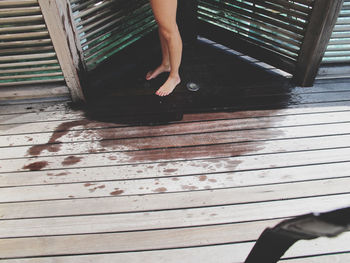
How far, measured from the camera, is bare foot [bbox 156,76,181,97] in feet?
7.73

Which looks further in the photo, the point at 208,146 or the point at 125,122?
the point at 125,122

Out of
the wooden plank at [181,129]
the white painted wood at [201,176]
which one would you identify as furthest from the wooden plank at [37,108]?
the white painted wood at [201,176]

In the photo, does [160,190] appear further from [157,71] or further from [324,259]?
[157,71]

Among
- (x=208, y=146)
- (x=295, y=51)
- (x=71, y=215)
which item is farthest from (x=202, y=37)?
(x=71, y=215)

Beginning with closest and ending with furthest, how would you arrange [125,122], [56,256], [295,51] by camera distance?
[56,256], [125,122], [295,51]

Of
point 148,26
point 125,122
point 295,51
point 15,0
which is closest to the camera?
point 15,0

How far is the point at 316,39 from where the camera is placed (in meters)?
2.11

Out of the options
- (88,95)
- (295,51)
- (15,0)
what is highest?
(15,0)

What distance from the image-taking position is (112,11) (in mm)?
2262

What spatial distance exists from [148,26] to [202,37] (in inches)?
32.1

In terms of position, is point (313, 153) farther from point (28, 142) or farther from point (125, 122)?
point (28, 142)

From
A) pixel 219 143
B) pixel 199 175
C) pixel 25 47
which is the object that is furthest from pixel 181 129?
pixel 25 47

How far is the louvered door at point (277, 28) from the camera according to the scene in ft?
6.75

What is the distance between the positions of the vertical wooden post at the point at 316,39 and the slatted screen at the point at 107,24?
159 cm
